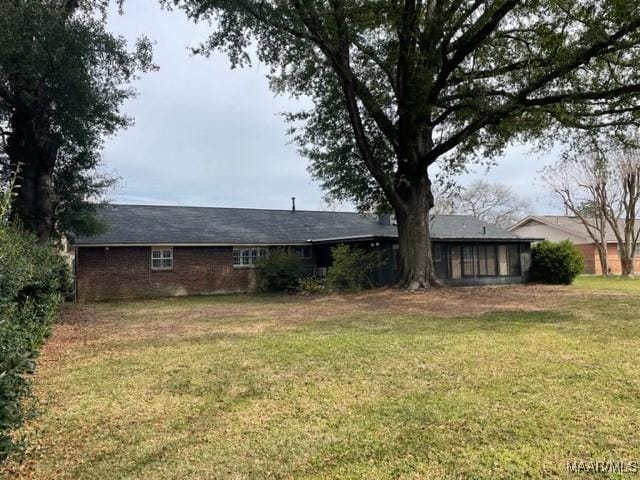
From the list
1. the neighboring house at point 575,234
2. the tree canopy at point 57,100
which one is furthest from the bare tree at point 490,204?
the tree canopy at point 57,100

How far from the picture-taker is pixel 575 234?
3800 cm

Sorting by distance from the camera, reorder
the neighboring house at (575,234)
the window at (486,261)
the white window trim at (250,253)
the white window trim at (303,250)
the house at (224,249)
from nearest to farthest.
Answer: the house at (224,249), the white window trim at (250,253), the white window trim at (303,250), the window at (486,261), the neighboring house at (575,234)

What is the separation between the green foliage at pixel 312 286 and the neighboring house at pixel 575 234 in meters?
24.3

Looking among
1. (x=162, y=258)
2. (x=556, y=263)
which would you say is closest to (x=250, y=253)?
(x=162, y=258)

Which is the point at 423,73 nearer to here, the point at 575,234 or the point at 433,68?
the point at 433,68

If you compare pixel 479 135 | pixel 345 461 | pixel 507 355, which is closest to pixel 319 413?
pixel 345 461

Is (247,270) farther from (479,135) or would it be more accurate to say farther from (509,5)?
(509,5)

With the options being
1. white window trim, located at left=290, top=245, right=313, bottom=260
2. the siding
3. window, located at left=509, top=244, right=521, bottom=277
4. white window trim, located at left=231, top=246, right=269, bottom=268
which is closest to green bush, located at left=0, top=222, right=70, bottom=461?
white window trim, located at left=231, top=246, right=269, bottom=268

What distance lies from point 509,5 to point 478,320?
332 inches

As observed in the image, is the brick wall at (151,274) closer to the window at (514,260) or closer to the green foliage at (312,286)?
the green foliage at (312,286)

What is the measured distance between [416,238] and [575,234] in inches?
1057

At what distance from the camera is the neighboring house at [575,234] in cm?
3622

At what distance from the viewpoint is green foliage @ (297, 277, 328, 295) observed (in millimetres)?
18484

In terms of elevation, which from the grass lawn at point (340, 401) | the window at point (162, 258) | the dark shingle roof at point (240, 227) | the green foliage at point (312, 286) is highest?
the dark shingle roof at point (240, 227)
